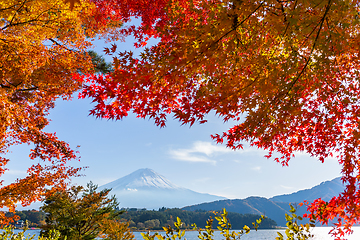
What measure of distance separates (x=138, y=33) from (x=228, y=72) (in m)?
4.21

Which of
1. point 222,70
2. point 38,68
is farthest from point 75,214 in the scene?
point 222,70

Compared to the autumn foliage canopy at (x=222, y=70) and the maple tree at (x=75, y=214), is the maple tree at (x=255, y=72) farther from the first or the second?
the maple tree at (x=75, y=214)

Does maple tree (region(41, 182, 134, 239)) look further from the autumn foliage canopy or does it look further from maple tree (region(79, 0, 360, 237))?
maple tree (region(79, 0, 360, 237))

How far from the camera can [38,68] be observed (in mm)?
8320

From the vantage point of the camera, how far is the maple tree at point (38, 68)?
244 inches

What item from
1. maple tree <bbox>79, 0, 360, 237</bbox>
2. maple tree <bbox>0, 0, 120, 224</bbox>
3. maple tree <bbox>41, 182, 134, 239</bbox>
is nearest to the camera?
maple tree <bbox>79, 0, 360, 237</bbox>

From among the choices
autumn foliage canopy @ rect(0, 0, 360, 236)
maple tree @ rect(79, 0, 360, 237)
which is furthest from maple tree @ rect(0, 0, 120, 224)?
maple tree @ rect(79, 0, 360, 237)

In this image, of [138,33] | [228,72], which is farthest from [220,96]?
[138,33]

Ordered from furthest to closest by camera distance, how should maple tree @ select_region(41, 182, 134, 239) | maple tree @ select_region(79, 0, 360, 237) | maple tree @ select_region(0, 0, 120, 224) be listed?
1. maple tree @ select_region(41, 182, 134, 239)
2. maple tree @ select_region(0, 0, 120, 224)
3. maple tree @ select_region(79, 0, 360, 237)

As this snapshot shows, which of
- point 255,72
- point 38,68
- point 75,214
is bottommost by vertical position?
point 75,214

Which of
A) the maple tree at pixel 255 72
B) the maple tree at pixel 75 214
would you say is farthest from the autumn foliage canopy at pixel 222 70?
the maple tree at pixel 75 214

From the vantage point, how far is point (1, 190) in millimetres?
7512

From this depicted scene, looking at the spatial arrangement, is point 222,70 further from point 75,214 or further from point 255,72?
point 75,214

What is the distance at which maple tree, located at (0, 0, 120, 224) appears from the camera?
20.3 ft
